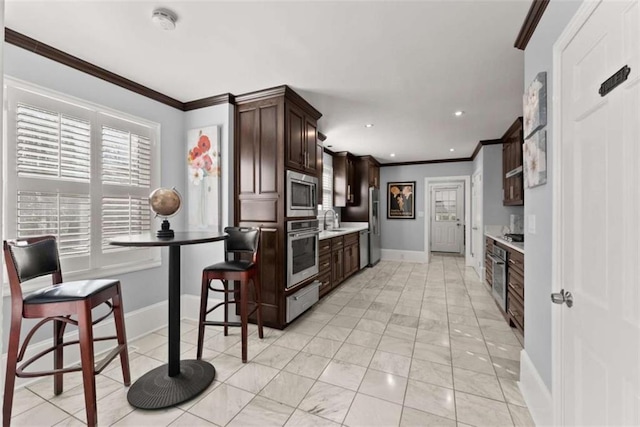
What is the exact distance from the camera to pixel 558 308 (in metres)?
1.54

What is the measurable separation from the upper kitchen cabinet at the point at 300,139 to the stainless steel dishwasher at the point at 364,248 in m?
2.39

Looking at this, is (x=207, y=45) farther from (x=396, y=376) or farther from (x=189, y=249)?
(x=396, y=376)

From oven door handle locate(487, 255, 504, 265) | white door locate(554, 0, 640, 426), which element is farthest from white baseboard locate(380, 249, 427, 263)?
white door locate(554, 0, 640, 426)

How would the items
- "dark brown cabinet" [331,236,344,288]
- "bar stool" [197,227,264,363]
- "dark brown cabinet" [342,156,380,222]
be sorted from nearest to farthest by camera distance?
"bar stool" [197,227,264,363]
"dark brown cabinet" [331,236,344,288]
"dark brown cabinet" [342,156,380,222]

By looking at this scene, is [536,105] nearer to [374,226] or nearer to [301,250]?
[301,250]

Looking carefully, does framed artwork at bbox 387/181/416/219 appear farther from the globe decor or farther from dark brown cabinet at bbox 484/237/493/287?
the globe decor

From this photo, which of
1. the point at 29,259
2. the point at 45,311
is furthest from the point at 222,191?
the point at 45,311

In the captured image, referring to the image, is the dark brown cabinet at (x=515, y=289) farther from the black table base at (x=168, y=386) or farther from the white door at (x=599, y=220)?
the black table base at (x=168, y=386)

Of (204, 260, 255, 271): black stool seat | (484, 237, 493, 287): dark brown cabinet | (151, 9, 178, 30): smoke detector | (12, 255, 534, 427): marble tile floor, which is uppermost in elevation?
(151, 9, 178, 30): smoke detector

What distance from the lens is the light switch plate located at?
1897mm

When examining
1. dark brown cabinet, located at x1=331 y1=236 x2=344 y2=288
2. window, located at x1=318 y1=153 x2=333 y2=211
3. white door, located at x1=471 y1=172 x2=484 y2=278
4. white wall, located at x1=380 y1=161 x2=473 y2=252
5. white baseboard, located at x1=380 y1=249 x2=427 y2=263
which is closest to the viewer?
dark brown cabinet, located at x1=331 y1=236 x2=344 y2=288

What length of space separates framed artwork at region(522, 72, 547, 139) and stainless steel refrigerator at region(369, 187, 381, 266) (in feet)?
13.5

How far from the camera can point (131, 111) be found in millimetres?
2836

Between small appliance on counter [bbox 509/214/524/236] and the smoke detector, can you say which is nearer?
the smoke detector
